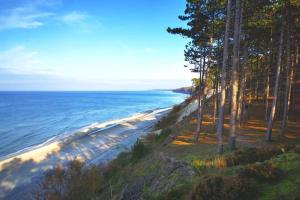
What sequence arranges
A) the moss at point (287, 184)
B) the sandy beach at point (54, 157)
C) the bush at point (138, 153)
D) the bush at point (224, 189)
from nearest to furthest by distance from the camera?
1. the moss at point (287, 184)
2. the bush at point (224, 189)
3. the bush at point (138, 153)
4. the sandy beach at point (54, 157)

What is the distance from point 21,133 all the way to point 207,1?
4212cm

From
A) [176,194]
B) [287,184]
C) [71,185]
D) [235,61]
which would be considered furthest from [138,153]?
[287,184]

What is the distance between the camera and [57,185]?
1588 cm

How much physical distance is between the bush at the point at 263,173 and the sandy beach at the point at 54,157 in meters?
17.2

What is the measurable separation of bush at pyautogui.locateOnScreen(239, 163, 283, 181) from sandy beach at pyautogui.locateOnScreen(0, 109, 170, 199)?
17152 mm

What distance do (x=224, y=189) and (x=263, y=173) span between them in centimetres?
147

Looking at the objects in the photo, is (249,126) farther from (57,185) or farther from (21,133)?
(21,133)

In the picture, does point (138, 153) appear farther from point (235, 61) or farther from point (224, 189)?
point (224, 189)

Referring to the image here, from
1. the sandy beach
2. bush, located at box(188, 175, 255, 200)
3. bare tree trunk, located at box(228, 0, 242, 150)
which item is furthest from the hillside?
the sandy beach

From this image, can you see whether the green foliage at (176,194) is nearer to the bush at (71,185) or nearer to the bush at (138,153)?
the bush at (71,185)

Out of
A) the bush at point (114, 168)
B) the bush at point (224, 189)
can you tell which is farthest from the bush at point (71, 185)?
the bush at point (224, 189)

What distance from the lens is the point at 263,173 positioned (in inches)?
305

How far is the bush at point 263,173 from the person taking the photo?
25.2 feet

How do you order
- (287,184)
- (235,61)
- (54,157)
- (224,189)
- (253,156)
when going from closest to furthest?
(224,189) → (287,184) → (253,156) → (235,61) → (54,157)
